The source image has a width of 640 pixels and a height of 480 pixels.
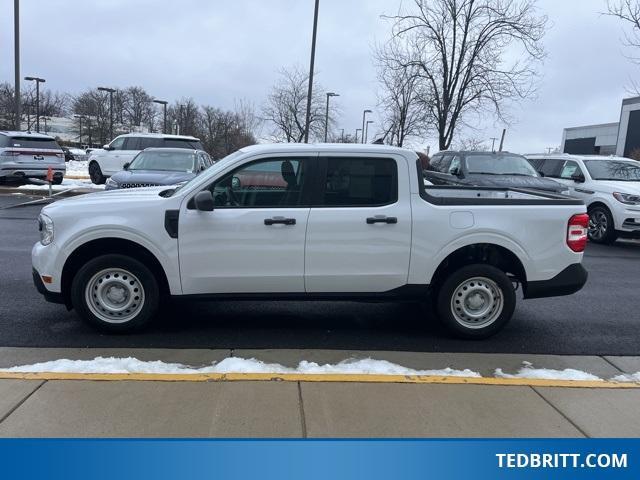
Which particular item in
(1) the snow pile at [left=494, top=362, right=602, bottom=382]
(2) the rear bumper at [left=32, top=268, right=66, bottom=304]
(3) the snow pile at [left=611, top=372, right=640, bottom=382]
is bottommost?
(1) the snow pile at [left=494, top=362, right=602, bottom=382]

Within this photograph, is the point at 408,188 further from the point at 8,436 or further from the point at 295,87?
the point at 295,87

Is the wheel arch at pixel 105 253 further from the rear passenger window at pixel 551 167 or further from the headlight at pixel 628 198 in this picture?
the rear passenger window at pixel 551 167

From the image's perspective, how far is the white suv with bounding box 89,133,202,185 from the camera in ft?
57.7

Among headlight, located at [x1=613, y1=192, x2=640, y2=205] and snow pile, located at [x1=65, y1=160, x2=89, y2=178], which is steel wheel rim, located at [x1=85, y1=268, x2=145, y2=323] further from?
snow pile, located at [x1=65, y1=160, x2=89, y2=178]

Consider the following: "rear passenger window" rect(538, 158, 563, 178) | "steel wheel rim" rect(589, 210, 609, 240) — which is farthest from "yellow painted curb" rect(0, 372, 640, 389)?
"rear passenger window" rect(538, 158, 563, 178)

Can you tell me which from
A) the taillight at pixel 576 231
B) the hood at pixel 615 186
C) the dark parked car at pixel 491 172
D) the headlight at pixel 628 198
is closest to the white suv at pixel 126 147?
the dark parked car at pixel 491 172

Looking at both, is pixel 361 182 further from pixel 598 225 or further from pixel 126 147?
pixel 126 147

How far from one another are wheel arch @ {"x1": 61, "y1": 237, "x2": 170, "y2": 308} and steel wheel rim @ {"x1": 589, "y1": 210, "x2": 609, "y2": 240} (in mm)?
9737

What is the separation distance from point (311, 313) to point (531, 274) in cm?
222

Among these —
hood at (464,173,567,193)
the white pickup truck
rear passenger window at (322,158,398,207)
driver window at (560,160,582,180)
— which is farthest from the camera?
driver window at (560,160,582,180)

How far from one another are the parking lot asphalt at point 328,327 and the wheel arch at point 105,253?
1.64 feet

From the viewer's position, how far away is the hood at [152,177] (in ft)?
32.2

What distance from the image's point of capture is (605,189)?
1111 cm

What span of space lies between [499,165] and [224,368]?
9434 mm
